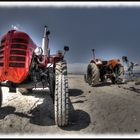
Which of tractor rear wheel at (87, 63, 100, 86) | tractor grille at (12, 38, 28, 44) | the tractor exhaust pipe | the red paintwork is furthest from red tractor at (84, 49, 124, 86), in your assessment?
the red paintwork

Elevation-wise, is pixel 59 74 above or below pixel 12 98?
above

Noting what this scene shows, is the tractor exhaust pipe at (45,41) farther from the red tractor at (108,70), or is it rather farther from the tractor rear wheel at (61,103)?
the red tractor at (108,70)

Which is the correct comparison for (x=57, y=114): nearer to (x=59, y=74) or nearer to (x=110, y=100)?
(x=59, y=74)

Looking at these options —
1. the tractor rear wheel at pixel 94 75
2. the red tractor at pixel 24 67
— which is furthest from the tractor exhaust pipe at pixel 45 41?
the tractor rear wheel at pixel 94 75

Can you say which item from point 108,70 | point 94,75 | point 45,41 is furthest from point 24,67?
point 108,70

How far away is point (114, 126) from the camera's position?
21.4 feet

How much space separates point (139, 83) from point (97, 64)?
7.77 feet

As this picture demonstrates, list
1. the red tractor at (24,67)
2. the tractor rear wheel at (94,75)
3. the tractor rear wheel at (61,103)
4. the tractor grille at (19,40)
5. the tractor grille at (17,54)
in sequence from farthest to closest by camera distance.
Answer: the tractor rear wheel at (94,75)
the tractor grille at (19,40)
the tractor grille at (17,54)
the red tractor at (24,67)
the tractor rear wheel at (61,103)

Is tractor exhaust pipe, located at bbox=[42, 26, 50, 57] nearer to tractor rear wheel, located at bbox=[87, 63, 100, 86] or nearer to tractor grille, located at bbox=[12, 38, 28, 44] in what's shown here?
tractor grille, located at bbox=[12, 38, 28, 44]

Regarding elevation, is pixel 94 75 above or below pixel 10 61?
below

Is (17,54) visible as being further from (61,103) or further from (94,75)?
(94,75)

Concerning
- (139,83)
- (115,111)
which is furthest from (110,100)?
(139,83)

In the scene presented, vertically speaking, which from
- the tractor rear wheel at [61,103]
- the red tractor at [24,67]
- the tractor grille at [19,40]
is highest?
the tractor grille at [19,40]

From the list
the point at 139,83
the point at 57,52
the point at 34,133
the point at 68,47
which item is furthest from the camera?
the point at 139,83
